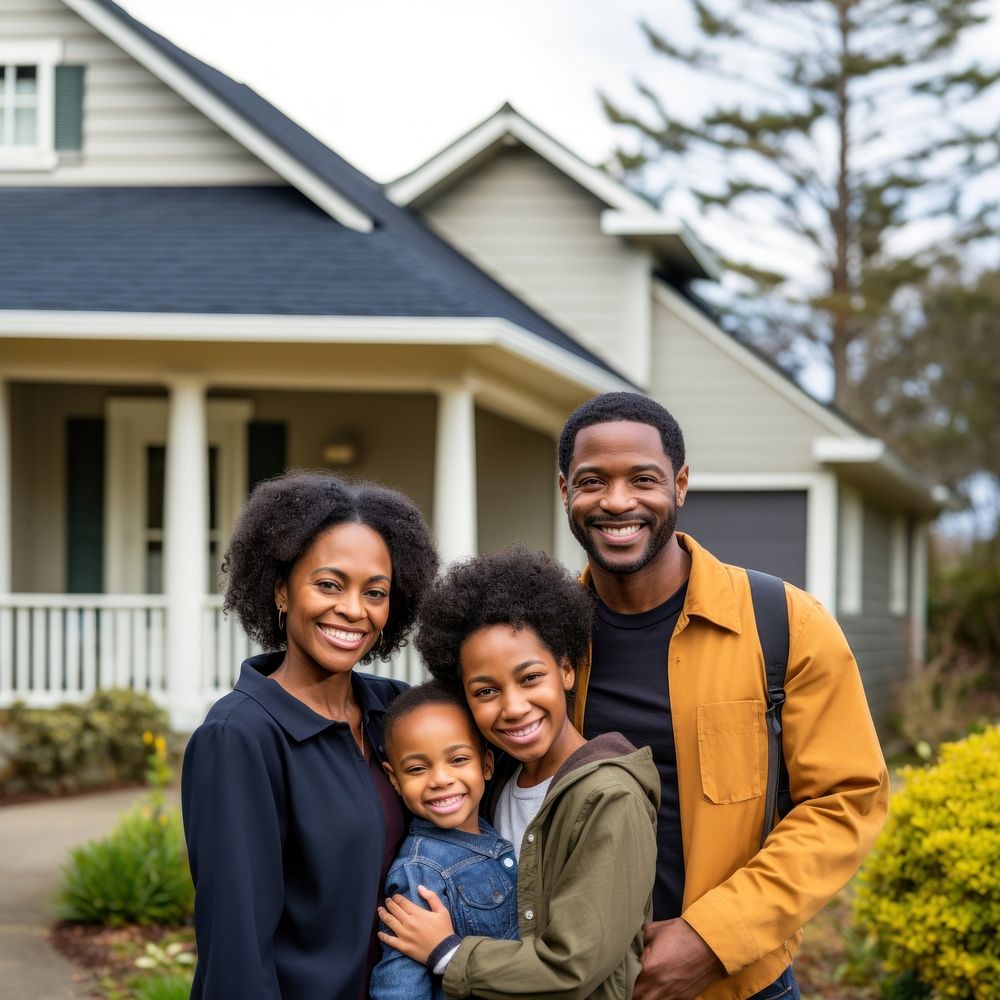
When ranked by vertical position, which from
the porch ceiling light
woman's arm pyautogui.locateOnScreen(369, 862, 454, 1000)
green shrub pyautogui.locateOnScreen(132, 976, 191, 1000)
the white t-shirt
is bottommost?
green shrub pyautogui.locateOnScreen(132, 976, 191, 1000)

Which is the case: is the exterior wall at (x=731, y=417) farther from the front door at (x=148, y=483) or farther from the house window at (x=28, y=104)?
the house window at (x=28, y=104)

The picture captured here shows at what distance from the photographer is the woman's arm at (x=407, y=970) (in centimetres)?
263

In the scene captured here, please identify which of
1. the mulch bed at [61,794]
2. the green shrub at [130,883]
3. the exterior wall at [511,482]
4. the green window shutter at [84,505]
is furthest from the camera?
the exterior wall at [511,482]

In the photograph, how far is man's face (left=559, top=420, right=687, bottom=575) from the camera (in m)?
2.89

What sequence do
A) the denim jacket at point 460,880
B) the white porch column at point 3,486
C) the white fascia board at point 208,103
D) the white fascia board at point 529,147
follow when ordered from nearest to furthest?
1. the denim jacket at point 460,880
2. the white porch column at point 3,486
3. the white fascia board at point 208,103
4. the white fascia board at point 529,147

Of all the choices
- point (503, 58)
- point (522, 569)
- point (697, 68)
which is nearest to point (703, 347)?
point (522, 569)

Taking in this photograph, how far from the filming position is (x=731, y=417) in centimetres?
1252

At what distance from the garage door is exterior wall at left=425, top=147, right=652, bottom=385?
133 cm

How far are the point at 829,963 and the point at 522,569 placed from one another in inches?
162

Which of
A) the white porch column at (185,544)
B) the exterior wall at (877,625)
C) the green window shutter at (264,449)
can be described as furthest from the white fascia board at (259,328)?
the exterior wall at (877,625)

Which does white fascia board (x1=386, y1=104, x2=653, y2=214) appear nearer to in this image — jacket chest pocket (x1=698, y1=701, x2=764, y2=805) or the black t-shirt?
the black t-shirt

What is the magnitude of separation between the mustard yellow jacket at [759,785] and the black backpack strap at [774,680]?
0.5 inches

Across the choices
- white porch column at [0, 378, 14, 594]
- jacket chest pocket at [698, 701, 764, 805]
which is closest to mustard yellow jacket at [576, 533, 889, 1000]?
jacket chest pocket at [698, 701, 764, 805]

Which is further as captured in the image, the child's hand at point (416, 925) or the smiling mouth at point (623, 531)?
the smiling mouth at point (623, 531)
